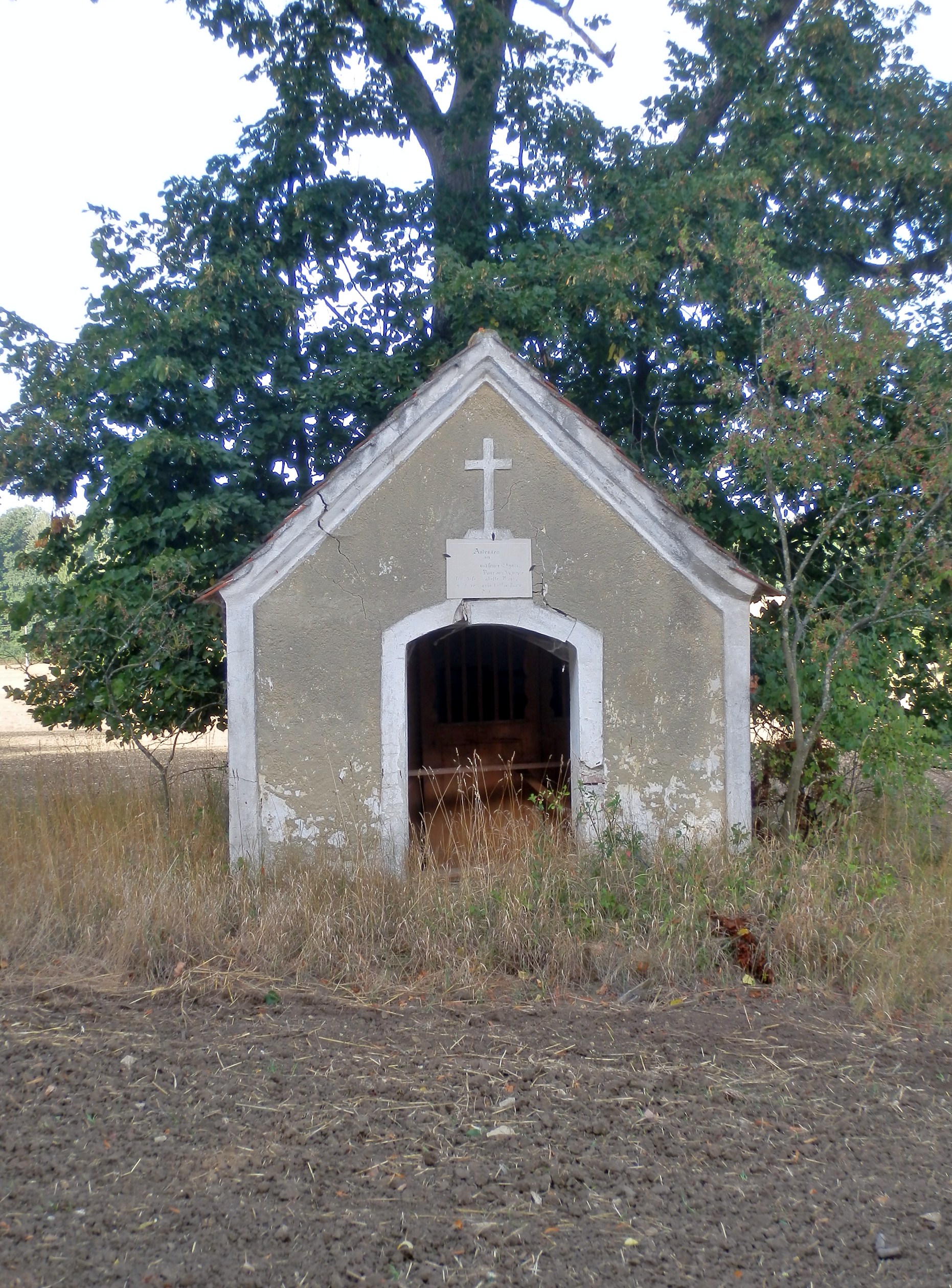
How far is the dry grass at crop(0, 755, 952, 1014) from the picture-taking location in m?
6.79

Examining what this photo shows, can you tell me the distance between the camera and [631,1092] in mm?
5258

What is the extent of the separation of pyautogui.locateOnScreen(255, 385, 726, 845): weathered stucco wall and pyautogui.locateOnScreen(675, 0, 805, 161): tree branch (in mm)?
6886

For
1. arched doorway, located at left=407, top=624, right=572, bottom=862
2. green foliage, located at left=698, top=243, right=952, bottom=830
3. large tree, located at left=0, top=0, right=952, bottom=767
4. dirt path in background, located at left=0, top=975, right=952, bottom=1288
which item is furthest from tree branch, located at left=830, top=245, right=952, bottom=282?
dirt path in background, located at left=0, top=975, right=952, bottom=1288

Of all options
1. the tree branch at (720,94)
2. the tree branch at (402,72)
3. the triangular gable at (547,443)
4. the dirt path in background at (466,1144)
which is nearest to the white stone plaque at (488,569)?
the triangular gable at (547,443)

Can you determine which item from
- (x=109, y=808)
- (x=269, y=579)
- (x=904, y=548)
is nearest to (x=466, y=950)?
(x=269, y=579)

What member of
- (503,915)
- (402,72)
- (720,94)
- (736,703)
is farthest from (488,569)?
(402,72)

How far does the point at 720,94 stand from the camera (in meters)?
13.1

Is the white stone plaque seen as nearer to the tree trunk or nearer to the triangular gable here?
the triangular gable

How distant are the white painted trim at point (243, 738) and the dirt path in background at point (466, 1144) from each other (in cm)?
163

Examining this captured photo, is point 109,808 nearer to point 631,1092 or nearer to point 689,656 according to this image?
point 689,656

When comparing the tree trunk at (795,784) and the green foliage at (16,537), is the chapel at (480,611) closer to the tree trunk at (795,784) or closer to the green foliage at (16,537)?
the tree trunk at (795,784)

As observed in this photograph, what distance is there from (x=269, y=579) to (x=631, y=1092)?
4401 mm

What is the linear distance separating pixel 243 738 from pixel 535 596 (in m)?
2.39

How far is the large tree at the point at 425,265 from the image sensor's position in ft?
35.0
